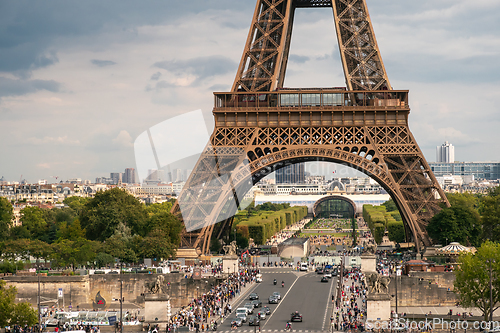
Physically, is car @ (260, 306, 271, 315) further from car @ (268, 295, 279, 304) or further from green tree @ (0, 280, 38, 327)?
green tree @ (0, 280, 38, 327)

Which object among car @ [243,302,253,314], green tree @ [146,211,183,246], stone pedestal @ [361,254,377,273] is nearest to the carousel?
stone pedestal @ [361,254,377,273]

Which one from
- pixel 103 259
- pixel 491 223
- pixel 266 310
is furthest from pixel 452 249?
pixel 103 259

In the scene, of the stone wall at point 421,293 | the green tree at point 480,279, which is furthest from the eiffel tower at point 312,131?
the green tree at point 480,279

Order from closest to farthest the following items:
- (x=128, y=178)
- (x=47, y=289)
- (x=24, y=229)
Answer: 1. (x=47, y=289)
2. (x=24, y=229)
3. (x=128, y=178)

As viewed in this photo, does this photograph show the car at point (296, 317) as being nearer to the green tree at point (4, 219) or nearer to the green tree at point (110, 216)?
the green tree at point (110, 216)

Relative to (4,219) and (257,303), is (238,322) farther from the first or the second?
(4,219)

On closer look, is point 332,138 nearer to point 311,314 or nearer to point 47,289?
point 311,314

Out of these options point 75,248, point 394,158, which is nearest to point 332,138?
point 394,158
